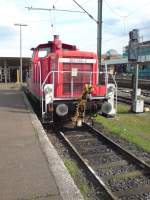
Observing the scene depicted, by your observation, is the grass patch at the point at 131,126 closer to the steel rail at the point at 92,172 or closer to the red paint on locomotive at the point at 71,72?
the red paint on locomotive at the point at 71,72

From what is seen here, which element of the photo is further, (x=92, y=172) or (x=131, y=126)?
(x=131, y=126)

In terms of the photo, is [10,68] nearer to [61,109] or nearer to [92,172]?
[61,109]

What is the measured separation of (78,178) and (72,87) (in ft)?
19.1

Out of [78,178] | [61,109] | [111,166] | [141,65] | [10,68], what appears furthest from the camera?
[10,68]

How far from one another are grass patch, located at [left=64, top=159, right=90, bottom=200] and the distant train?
12.1 ft

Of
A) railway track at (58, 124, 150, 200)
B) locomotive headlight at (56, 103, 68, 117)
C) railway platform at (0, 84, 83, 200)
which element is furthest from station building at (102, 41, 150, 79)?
railway platform at (0, 84, 83, 200)

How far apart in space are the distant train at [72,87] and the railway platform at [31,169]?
186 cm

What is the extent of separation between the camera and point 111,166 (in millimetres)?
7562

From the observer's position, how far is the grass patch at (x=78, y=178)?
19.5ft

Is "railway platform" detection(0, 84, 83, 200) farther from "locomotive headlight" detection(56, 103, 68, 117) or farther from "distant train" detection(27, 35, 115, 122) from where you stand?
"distant train" detection(27, 35, 115, 122)

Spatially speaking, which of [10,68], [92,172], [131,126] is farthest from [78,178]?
[10,68]

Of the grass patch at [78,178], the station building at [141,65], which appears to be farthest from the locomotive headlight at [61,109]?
the station building at [141,65]

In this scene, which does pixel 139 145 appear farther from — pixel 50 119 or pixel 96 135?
pixel 50 119

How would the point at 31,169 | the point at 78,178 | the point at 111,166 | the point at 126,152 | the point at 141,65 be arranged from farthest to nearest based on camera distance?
the point at 141,65 → the point at 126,152 → the point at 111,166 → the point at 78,178 → the point at 31,169
